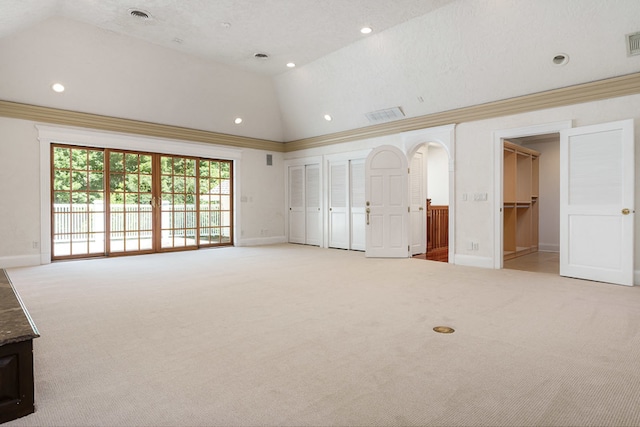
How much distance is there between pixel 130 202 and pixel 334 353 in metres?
6.46

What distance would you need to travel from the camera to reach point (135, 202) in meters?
7.70

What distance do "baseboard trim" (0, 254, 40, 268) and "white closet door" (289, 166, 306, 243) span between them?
5496mm

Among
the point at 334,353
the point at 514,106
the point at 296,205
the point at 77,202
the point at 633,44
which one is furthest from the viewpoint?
the point at 296,205

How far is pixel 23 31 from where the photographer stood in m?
5.59

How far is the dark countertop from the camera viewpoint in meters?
1.92

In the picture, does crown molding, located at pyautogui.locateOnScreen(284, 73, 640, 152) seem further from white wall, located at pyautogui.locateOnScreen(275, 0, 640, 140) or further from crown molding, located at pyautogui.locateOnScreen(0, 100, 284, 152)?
crown molding, located at pyautogui.locateOnScreen(0, 100, 284, 152)

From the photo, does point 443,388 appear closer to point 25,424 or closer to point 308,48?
point 25,424

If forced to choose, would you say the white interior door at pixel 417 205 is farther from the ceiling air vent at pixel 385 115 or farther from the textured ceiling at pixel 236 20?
the textured ceiling at pixel 236 20

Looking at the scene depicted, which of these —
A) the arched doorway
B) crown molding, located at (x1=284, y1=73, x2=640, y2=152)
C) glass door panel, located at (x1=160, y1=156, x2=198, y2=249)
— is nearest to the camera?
crown molding, located at (x1=284, y1=73, x2=640, y2=152)

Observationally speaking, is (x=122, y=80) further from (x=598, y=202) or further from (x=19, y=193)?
(x=598, y=202)

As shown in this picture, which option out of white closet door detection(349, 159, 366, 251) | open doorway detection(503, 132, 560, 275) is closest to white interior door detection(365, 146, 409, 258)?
white closet door detection(349, 159, 366, 251)

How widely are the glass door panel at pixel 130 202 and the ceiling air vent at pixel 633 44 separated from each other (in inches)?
322

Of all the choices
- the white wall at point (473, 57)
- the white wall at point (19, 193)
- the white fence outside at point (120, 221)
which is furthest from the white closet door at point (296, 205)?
the white wall at point (19, 193)

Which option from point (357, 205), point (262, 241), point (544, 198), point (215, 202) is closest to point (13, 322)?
point (357, 205)
